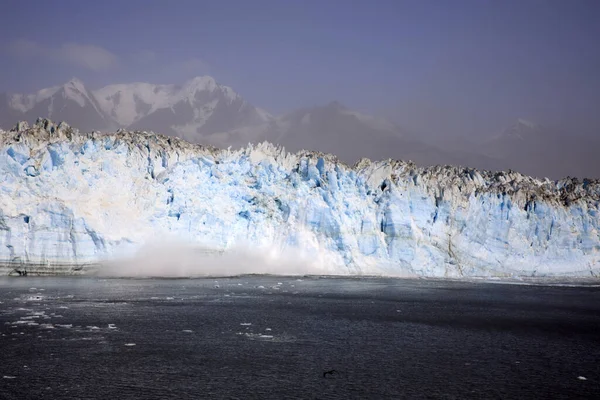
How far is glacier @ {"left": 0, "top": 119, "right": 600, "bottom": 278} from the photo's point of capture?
123ft

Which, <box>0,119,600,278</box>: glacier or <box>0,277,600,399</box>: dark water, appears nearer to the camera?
<box>0,277,600,399</box>: dark water

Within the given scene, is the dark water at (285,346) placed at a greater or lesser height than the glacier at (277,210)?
lesser

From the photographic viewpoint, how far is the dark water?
11891 mm

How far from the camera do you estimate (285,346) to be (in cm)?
1605

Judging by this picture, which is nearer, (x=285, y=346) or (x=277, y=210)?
(x=285, y=346)

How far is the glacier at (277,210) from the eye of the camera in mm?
37375

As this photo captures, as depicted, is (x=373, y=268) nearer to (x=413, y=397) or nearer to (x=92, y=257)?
(x=92, y=257)

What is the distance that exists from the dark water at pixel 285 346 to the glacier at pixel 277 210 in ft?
29.3

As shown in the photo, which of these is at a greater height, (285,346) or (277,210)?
(277,210)

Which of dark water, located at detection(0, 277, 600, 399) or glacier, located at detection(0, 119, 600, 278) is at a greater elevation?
glacier, located at detection(0, 119, 600, 278)

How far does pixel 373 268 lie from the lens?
150 feet

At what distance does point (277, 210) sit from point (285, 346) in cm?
3000

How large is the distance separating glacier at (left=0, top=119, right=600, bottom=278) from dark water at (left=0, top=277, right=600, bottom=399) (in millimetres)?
8918

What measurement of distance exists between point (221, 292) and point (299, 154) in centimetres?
2277
